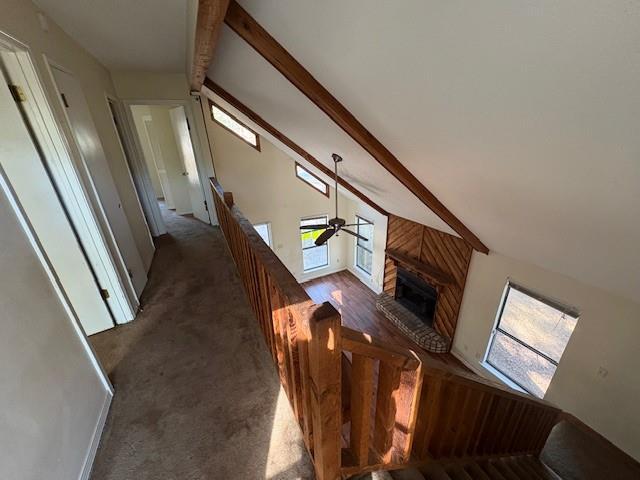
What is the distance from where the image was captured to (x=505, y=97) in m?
1.22

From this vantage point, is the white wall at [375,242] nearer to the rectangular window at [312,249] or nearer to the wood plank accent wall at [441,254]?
the wood plank accent wall at [441,254]

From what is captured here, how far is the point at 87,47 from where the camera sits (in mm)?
2490

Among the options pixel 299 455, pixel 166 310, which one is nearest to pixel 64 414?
pixel 299 455

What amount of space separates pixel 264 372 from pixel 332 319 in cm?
118

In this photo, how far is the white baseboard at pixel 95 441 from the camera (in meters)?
1.10

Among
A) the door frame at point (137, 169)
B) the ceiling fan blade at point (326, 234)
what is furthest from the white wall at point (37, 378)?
the ceiling fan blade at point (326, 234)

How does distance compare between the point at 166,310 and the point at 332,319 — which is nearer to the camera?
the point at 332,319

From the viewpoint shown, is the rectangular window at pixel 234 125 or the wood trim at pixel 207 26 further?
the rectangular window at pixel 234 125

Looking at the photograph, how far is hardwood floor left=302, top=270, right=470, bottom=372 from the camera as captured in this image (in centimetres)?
505

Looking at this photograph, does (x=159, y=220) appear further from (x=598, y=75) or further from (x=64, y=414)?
(x=598, y=75)

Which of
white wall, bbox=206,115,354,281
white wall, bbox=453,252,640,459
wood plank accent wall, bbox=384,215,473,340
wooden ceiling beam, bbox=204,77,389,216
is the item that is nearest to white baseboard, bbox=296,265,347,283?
white wall, bbox=206,115,354,281

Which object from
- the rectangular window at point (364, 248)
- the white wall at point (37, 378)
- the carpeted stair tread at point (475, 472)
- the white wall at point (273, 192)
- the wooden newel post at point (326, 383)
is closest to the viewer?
the wooden newel post at point (326, 383)

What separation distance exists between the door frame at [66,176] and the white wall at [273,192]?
151 inches

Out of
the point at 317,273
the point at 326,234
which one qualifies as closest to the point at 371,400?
the point at 326,234
